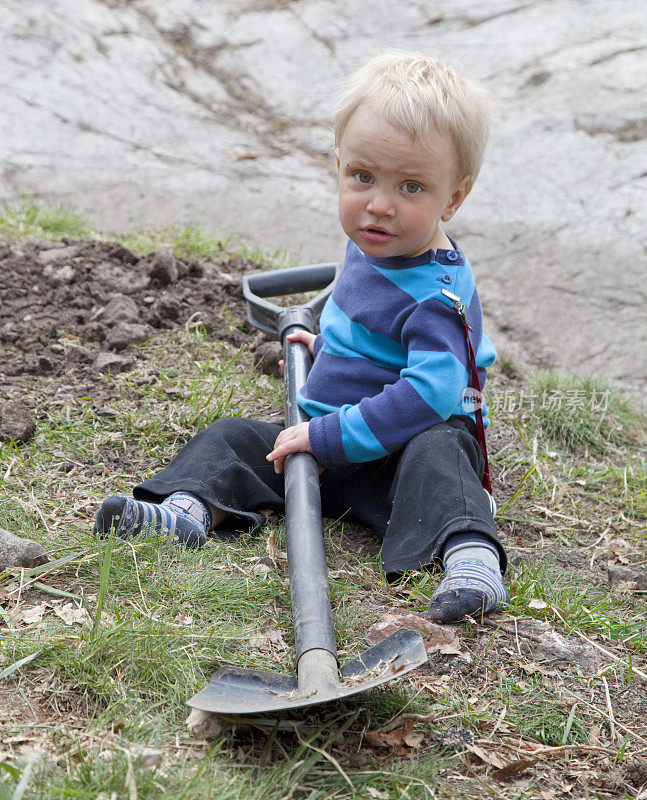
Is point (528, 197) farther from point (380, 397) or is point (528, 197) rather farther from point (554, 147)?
point (380, 397)

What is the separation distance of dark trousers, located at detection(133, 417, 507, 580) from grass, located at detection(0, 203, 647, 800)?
75mm

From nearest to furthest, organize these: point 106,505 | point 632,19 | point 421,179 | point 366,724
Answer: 1. point 366,724
2. point 106,505
3. point 421,179
4. point 632,19

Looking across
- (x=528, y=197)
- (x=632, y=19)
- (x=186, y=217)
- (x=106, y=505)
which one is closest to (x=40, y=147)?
(x=186, y=217)

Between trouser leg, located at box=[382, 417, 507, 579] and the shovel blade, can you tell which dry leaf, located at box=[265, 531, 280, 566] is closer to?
trouser leg, located at box=[382, 417, 507, 579]

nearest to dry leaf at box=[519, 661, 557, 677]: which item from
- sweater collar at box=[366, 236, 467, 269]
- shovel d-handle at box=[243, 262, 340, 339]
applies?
sweater collar at box=[366, 236, 467, 269]

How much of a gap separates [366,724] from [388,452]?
2.74 feet

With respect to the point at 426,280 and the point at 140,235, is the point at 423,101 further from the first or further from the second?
the point at 140,235

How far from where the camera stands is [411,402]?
2312 mm

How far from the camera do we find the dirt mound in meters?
3.26

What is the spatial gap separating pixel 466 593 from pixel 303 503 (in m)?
0.47

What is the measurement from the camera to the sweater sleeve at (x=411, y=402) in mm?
2307

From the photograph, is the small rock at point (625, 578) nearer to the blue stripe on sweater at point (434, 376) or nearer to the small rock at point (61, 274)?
the blue stripe on sweater at point (434, 376)

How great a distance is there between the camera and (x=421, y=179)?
90.4 inches

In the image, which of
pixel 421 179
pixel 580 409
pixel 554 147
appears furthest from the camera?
pixel 554 147
